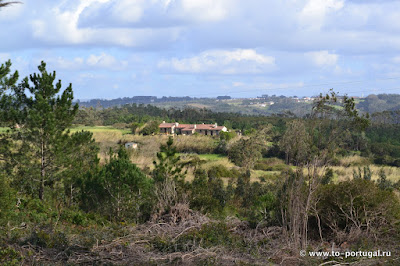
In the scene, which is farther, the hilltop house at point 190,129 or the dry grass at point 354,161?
the hilltop house at point 190,129

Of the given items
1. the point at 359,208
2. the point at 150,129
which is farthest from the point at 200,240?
the point at 150,129

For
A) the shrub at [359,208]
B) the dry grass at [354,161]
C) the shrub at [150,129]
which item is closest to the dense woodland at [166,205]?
the shrub at [359,208]

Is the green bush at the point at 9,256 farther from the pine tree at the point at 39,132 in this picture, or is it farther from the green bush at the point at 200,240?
the pine tree at the point at 39,132

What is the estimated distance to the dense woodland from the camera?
7.36 m

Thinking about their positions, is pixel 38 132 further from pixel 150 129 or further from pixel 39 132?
pixel 150 129

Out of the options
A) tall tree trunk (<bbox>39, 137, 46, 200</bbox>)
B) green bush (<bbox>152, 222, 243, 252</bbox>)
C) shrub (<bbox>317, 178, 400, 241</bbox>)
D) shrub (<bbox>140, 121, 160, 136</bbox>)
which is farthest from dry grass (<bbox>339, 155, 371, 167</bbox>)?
green bush (<bbox>152, 222, 243, 252</bbox>)

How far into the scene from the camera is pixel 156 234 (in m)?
8.48

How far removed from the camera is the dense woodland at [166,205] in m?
7.36

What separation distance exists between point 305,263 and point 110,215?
7325mm

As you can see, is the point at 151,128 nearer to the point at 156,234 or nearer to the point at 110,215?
the point at 110,215

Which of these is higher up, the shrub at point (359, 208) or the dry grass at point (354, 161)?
the shrub at point (359, 208)

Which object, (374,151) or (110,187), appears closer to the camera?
(110,187)

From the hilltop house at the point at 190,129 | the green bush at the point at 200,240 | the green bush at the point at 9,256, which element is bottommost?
the hilltop house at the point at 190,129

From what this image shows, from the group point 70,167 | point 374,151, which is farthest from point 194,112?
point 70,167
